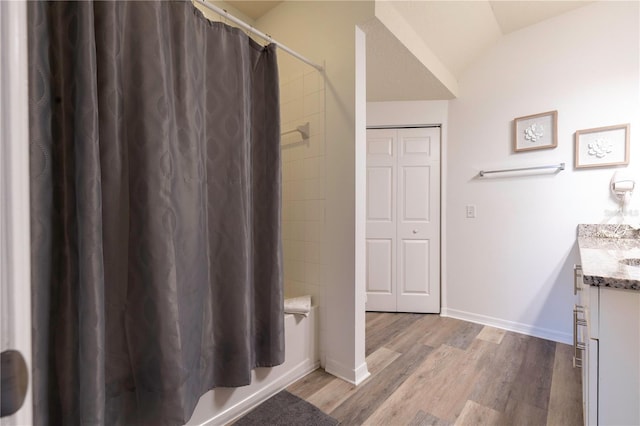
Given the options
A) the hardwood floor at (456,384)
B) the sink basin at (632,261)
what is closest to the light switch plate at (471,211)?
the hardwood floor at (456,384)

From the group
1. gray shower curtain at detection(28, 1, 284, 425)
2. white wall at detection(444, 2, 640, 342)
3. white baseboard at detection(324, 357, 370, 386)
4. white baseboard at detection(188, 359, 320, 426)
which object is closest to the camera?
gray shower curtain at detection(28, 1, 284, 425)

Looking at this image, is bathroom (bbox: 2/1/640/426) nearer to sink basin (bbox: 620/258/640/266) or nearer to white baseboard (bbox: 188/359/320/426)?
white baseboard (bbox: 188/359/320/426)

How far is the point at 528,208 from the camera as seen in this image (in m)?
2.43

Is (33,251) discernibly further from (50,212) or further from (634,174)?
(634,174)

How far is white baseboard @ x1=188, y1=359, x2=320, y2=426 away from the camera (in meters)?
1.40

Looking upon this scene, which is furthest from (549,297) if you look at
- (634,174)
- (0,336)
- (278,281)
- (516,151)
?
(0,336)

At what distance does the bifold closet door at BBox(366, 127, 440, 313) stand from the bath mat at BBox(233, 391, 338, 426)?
1588 millimetres

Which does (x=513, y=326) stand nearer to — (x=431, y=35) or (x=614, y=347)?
(x=614, y=347)

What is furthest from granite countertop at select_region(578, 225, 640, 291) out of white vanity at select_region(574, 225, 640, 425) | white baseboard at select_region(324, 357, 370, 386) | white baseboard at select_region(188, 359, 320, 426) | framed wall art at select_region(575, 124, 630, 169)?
white baseboard at select_region(188, 359, 320, 426)

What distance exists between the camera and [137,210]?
1.07m

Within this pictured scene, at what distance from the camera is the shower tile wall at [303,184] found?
191 centimetres

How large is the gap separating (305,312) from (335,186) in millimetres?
808

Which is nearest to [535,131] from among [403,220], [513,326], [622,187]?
[622,187]

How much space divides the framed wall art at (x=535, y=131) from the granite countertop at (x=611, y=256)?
0.72 metres
